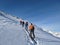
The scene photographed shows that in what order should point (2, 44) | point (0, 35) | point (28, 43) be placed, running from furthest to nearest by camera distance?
point (0, 35) → point (28, 43) → point (2, 44)

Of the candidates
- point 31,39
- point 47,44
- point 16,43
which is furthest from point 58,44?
point 16,43

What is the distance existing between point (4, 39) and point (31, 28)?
5540 mm

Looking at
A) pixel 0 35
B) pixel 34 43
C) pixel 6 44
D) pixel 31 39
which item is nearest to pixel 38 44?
pixel 34 43

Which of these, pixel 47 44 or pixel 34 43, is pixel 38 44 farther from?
pixel 47 44

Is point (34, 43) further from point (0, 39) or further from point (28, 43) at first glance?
point (0, 39)

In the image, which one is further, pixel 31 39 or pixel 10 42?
pixel 31 39

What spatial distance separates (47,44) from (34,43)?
355 cm

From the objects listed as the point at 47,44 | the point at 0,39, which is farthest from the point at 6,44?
the point at 47,44

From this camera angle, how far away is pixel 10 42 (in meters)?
32.4

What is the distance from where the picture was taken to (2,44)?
30.6 meters

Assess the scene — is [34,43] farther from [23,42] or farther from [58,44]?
[58,44]

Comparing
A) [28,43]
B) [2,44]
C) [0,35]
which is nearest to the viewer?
[2,44]

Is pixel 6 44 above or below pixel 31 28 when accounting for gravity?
below

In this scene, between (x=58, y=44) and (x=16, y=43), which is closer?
(x=16, y=43)
